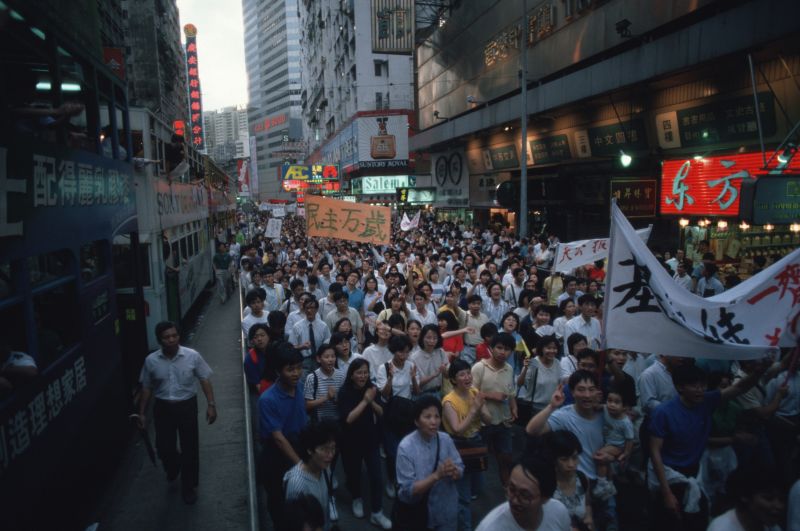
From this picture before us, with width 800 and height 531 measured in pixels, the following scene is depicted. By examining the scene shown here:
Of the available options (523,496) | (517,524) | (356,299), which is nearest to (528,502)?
(523,496)

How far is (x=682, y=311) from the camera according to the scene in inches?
170

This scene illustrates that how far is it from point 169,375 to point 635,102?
15.4 m

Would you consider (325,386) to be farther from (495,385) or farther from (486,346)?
(486,346)

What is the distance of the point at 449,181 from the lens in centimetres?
3431

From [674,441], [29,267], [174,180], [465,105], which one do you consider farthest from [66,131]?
[465,105]

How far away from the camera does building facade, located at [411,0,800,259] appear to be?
1145 cm

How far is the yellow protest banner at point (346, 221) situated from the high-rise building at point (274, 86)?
96314 millimetres

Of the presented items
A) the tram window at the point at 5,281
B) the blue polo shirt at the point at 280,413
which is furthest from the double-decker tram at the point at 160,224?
the blue polo shirt at the point at 280,413

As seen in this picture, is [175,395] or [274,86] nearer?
[175,395]

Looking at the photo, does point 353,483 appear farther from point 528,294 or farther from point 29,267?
point 528,294

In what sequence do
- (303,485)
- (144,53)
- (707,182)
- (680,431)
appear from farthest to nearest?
(144,53), (707,182), (680,431), (303,485)

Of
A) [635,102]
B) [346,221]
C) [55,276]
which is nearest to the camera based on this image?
[55,276]

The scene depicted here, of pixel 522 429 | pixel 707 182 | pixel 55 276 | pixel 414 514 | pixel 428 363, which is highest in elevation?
pixel 707 182

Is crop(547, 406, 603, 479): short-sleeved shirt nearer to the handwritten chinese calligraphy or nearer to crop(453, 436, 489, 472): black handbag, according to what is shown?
crop(453, 436, 489, 472): black handbag
